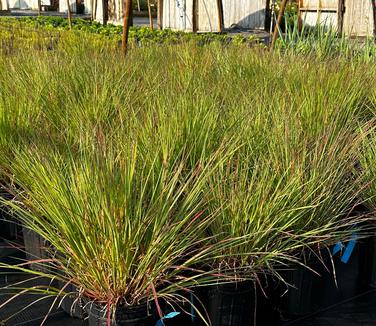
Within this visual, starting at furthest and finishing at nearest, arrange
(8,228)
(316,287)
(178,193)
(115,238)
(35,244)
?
(8,228) < (35,244) < (316,287) < (178,193) < (115,238)

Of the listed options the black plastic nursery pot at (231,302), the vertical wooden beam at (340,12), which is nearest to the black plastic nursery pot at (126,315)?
the black plastic nursery pot at (231,302)

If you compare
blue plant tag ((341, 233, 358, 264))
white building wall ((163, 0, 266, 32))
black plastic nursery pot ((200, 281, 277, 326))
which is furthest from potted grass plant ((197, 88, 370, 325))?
white building wall ((163, 0, 266, 32))

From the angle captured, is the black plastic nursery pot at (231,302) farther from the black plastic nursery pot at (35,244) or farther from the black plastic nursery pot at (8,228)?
the black plastic nursery pot at (8,228)

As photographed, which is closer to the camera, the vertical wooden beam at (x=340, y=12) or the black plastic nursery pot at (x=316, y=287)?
the black plastic nursery pot at (x=316, y=287)

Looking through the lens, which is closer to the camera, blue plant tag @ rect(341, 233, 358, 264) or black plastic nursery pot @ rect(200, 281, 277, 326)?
black plastic nursery pot @ rect(200, 281, 277, 326)

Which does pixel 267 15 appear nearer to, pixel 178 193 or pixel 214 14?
pixel 214 14

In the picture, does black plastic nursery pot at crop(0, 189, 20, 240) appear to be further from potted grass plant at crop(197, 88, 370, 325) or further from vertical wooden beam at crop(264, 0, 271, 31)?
vertical wooden beam at crop(264, 0, 271, 31)

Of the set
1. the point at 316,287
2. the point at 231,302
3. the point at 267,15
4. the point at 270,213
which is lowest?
the point at 316,287

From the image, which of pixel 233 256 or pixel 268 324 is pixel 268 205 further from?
pixel 268 324

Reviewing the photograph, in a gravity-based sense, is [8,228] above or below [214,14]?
below

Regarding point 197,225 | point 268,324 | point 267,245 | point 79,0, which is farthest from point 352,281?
point 79,0

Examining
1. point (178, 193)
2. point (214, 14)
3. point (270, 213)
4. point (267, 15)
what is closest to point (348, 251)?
point (270, 213)

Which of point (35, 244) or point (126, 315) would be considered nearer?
point (126, 315)

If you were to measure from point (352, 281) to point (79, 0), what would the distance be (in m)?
21.0
